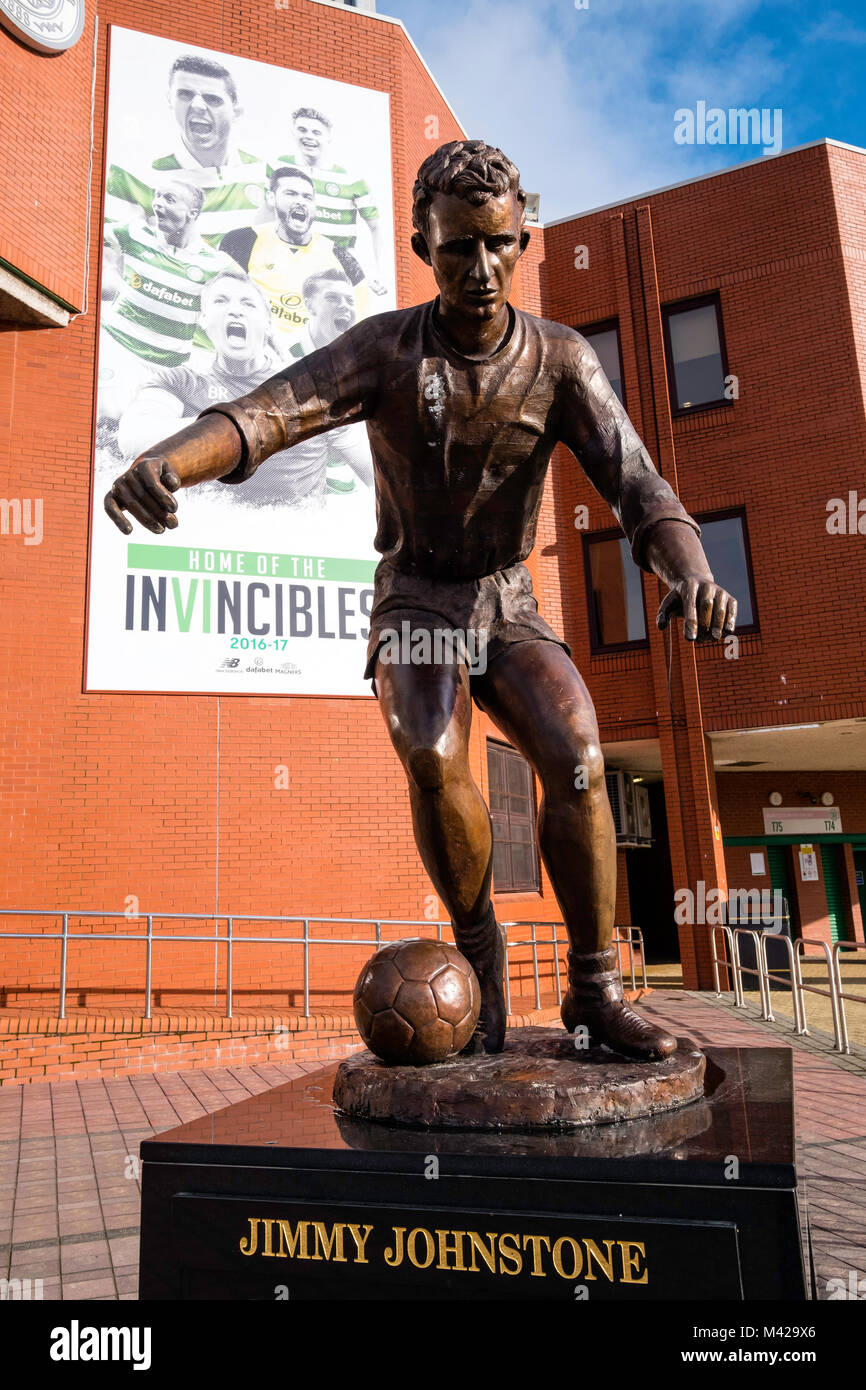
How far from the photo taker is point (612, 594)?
54.5ft

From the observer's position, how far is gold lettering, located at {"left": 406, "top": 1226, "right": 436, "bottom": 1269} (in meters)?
2.08

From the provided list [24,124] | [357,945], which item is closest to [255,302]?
[24,124]

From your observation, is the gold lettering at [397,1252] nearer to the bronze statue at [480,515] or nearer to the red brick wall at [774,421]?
the bronze statue at [480,515]

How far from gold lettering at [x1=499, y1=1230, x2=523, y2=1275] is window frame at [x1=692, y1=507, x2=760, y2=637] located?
45.9 feet

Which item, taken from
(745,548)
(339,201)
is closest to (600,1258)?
(339,201)

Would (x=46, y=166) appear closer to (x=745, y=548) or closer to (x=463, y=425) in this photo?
(x=463, y=425)

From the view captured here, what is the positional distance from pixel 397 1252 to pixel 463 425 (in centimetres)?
213

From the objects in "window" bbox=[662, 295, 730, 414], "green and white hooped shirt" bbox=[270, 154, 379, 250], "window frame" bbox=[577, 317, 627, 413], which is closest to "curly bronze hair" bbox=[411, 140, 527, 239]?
"green and white hooped shirt" bbox=[270, 154, 379, 250]

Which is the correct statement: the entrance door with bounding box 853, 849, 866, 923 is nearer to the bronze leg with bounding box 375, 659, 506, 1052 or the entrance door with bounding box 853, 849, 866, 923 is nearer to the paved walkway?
the paved walkway

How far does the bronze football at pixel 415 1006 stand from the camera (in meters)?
2.58

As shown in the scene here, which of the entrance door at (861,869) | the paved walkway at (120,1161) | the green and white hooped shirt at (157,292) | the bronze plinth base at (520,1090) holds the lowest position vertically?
the paved walkway at (120,1161)

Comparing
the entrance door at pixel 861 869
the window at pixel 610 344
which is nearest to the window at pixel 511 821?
the window at pixel 610 344

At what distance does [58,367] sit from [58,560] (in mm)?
2191

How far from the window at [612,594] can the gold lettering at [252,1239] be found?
48.2 feet
